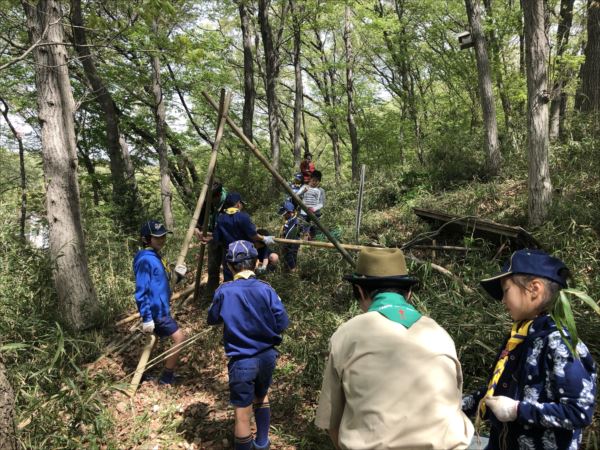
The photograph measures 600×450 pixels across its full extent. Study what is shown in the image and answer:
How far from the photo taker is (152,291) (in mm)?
4465

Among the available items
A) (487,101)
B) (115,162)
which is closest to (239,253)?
(487,101)

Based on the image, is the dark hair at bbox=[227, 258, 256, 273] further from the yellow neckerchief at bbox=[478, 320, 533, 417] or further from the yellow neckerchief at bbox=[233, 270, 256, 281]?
the yellow neckerchief at bbox=[478, 320, 533, 417]

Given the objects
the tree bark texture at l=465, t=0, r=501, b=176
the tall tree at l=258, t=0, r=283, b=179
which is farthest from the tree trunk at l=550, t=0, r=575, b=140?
the tall tree at l=258, t=0, r=283, b=179

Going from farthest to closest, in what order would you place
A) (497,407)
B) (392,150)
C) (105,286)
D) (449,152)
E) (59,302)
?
(392,150)
(449,152)
(105,286)
(59,302)
(497,407)

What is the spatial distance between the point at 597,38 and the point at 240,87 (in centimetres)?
1719

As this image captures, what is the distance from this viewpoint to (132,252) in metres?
7.82

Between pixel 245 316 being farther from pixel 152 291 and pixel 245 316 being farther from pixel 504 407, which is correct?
pixel 504 407

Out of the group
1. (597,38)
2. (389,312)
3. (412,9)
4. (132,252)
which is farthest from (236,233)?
(412,9)

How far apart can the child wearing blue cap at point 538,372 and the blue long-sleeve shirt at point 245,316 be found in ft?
6.08

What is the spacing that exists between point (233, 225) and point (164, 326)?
1707mm

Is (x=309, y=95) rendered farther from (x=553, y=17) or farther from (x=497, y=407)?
(x=497, y=407)

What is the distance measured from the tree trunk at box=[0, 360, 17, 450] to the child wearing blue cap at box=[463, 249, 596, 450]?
302cm

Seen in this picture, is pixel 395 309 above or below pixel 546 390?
above

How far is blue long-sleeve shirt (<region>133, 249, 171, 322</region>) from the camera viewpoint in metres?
4.41
